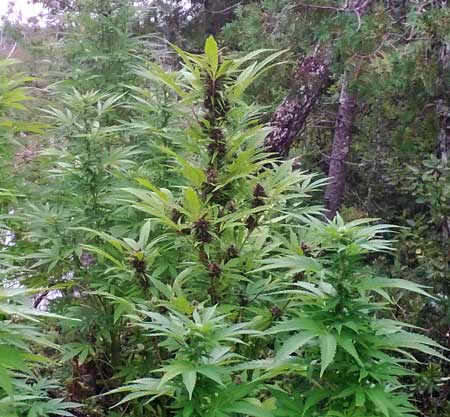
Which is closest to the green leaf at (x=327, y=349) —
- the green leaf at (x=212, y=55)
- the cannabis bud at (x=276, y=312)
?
the cannabis bud at (x=276, y=312)

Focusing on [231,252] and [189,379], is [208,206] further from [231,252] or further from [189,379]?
[189,379]

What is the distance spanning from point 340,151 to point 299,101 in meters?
0.57

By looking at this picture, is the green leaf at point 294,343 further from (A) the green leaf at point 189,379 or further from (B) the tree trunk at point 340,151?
(B) the tree trunk at point 340,151

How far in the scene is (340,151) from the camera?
480cm

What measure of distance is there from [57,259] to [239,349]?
91cm

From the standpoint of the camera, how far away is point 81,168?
8.54ft

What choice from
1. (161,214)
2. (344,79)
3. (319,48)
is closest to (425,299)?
(344,79)

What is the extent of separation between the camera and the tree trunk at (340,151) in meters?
4.74

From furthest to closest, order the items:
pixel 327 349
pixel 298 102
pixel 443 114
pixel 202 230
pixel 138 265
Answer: pixel 298 102 < pixel 443 114 < pixel 138 265 < pixel 202 230 < pixel 327 349

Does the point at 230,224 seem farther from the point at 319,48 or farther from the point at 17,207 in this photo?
the point at 319,48

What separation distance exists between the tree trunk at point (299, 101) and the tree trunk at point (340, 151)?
309 millimetres

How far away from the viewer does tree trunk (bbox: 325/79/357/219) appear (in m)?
4.74

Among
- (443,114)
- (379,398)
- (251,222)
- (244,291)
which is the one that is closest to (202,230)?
(251,222)

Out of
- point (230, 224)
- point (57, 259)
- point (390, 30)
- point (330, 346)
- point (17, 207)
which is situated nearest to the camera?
point (330, 346)
